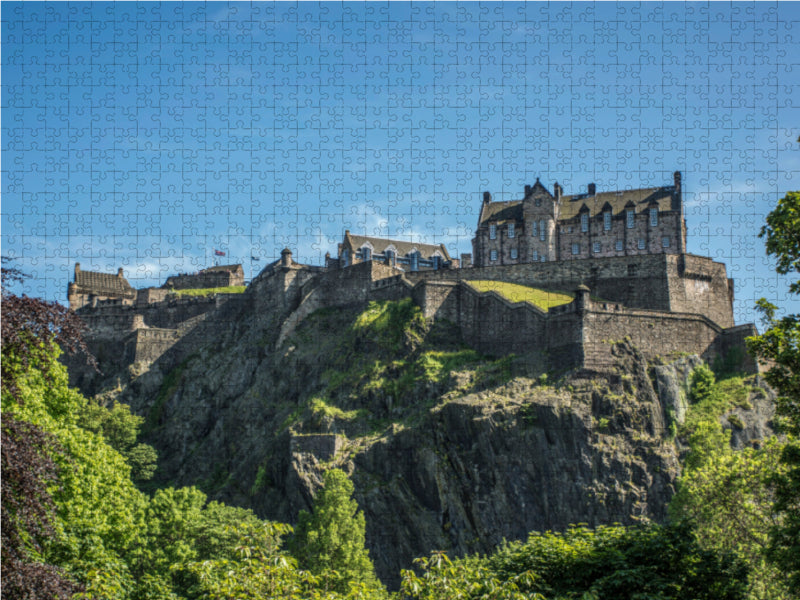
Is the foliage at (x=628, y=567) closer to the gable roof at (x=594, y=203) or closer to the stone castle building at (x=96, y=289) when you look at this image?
the gable roof at (x=594, y=203)

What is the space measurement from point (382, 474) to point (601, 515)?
13.2 m

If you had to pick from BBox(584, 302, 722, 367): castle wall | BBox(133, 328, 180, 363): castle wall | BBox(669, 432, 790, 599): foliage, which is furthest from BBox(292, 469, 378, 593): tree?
BBox(133, 328, 180, 363): castle wall

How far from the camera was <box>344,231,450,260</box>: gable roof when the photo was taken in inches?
3447

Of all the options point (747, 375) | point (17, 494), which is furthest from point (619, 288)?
point (17, 494)

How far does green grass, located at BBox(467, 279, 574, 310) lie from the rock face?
4.51 m

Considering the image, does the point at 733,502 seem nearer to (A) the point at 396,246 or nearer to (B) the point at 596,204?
(B) the point at 596,204

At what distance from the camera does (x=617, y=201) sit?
251 feet

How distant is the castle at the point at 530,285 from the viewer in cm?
5847

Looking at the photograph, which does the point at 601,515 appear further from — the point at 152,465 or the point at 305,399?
the point at 152,465

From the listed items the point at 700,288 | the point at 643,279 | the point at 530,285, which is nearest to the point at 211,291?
the point at 530,285

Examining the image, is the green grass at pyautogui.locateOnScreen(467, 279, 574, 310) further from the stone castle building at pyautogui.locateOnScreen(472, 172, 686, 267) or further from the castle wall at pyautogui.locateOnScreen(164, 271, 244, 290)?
the castle wall at pyautogui.locateOnScreen(164, 271, 244, 290)

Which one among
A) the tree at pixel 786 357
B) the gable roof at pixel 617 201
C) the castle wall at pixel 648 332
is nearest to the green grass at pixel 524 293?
the castle wall at pixel 648 332

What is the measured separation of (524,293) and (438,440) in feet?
46.9

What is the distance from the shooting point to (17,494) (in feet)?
52.0
